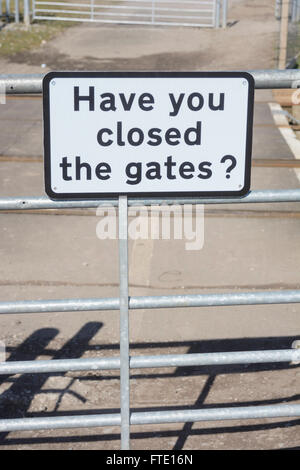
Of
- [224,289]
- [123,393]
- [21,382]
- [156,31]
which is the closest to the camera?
[123,393]

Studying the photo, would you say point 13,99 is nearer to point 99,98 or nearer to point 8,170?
point 8,170

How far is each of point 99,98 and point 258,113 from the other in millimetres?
9389

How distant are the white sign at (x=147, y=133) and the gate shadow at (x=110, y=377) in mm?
1642

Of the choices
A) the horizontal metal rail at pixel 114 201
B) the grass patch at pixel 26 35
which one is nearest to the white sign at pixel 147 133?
the horizontal metal rail at pixel 114 201

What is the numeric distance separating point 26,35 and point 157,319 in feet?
51.5

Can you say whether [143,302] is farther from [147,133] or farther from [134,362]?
[147,133]

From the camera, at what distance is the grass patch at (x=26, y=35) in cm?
1862

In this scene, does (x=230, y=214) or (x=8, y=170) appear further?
(x=8, y=170)

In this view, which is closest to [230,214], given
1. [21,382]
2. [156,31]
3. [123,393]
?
[21,382]

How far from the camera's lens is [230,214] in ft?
25.4
